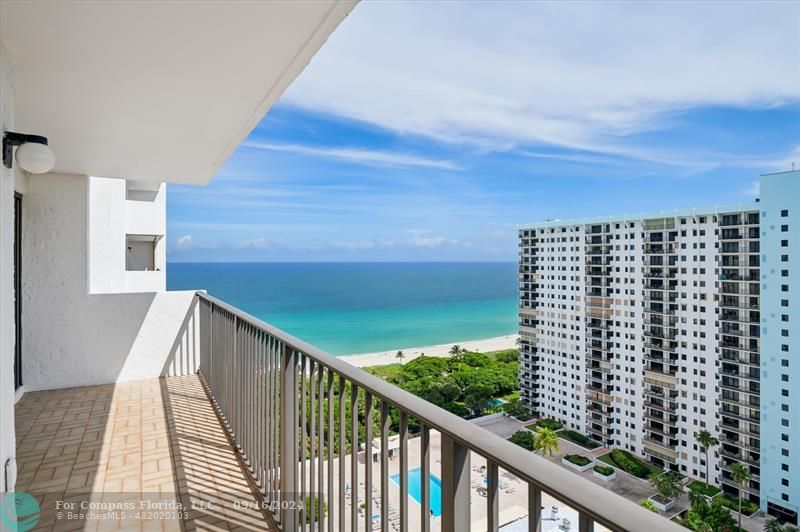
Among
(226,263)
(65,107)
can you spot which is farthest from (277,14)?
(226,263)

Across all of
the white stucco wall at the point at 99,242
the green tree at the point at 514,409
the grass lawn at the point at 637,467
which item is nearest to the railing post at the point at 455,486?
the white stucco wall at the point at 99,242

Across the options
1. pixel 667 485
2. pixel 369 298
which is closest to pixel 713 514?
pixel 667 485

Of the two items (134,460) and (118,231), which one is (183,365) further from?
(118,231)

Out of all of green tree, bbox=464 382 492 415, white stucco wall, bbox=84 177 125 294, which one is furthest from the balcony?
green tree, bbox=464 382 492 415

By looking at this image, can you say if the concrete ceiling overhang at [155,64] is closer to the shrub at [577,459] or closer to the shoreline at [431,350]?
the shrub at [577,459]

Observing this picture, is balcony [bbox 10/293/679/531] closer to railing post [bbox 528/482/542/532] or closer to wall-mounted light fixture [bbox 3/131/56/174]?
railing post [bbox 528/482/542/532]

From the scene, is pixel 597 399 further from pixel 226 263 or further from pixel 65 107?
pixel 226 263
